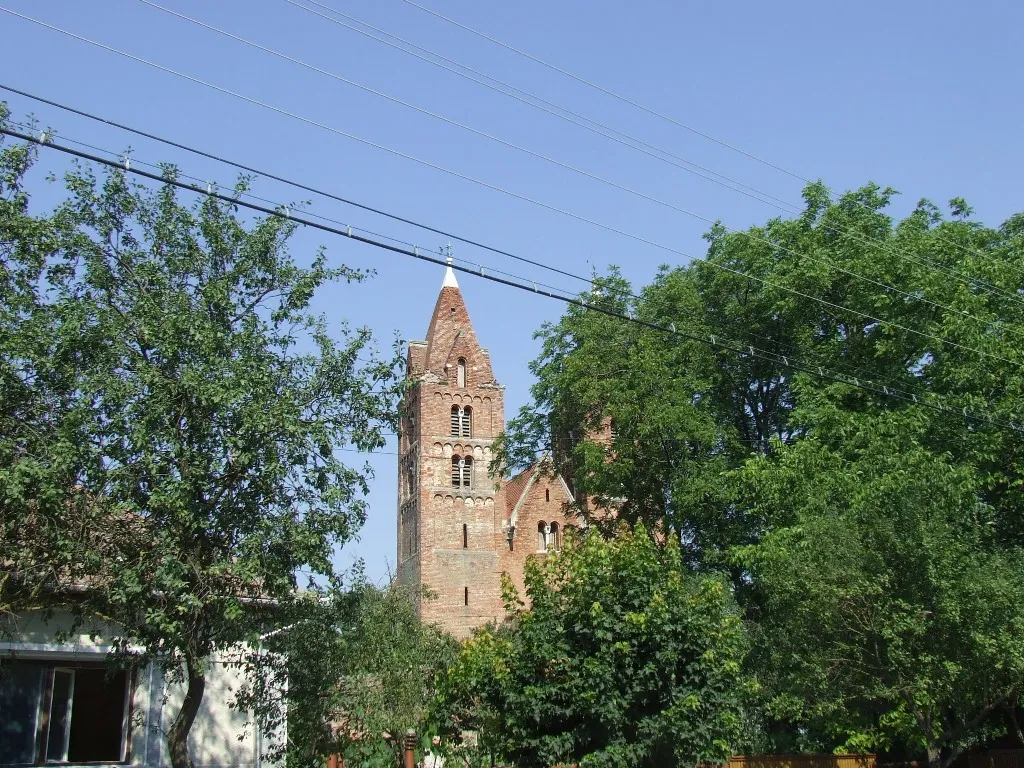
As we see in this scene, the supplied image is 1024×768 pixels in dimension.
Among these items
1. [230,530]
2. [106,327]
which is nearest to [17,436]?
[106,327]

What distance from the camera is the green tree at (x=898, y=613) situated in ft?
57.6

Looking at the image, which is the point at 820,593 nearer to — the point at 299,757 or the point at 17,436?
the point at 299,757

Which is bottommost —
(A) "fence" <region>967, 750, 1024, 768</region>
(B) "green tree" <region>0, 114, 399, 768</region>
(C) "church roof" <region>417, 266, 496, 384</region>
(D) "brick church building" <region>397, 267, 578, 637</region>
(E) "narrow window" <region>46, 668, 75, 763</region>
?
(A) "fence" <region>967, 750, 1024, 768</region>

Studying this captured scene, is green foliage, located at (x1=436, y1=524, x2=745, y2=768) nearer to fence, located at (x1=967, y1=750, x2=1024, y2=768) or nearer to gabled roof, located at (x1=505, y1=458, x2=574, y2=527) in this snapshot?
fence, located at (x1=967, y1=750, x2=1024, y2=768)

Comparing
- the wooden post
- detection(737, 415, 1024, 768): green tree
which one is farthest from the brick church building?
the wooden post

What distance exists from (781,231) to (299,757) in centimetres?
1790

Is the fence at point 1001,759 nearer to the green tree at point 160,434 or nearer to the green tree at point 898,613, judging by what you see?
the green tree at point 898,613

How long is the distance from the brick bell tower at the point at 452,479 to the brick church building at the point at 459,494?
53mm

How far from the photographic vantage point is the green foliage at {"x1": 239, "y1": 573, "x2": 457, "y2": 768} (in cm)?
1481

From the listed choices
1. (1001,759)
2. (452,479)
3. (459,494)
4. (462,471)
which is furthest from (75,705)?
(462,471)

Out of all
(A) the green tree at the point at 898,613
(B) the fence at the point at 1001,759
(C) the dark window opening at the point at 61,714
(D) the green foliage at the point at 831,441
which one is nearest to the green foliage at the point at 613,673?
(A) the green tree at the point at 898,613

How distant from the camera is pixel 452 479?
55969 mm

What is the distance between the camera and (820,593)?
59.1ft

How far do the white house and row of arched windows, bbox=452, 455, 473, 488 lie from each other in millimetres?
38928
